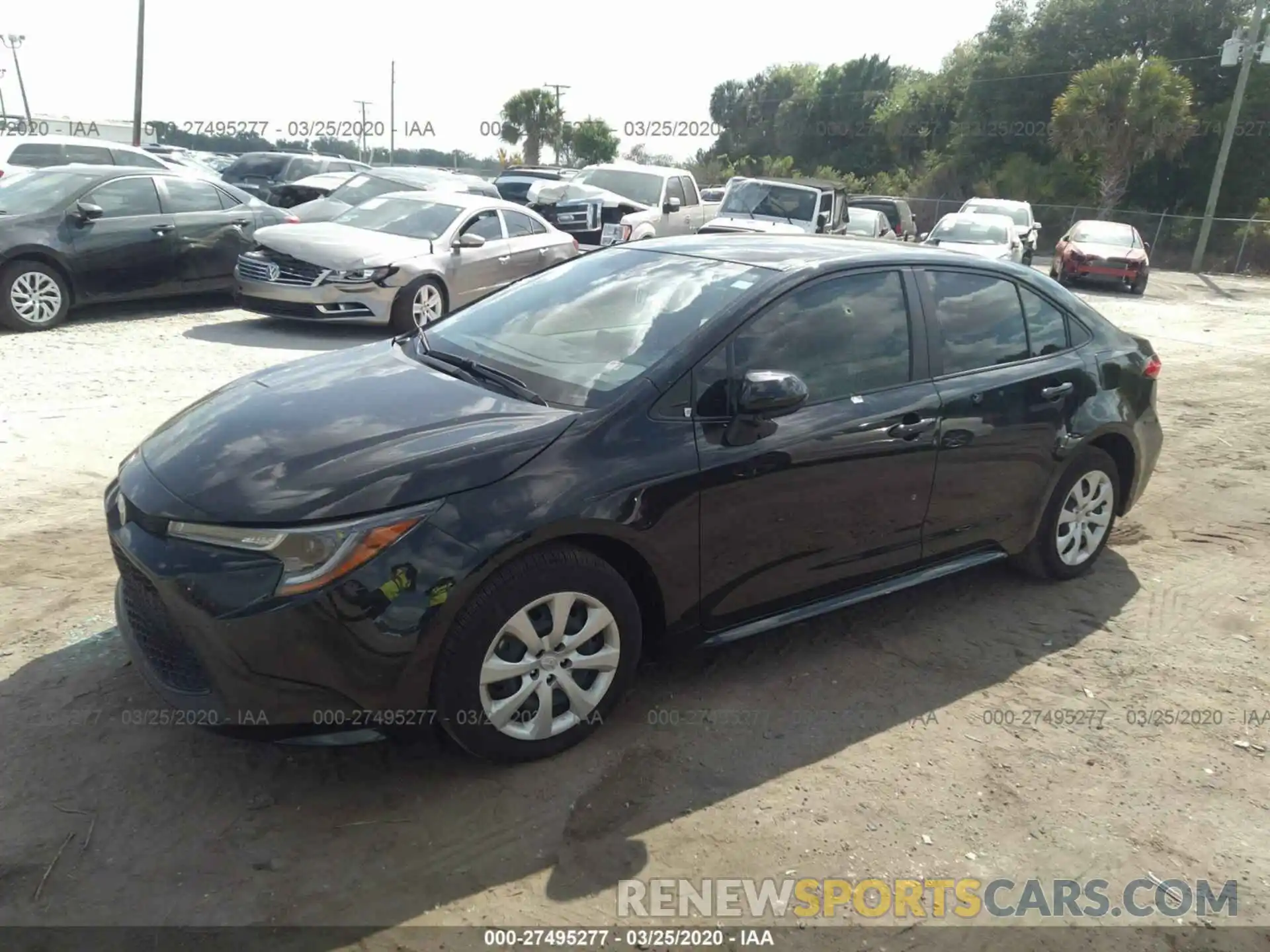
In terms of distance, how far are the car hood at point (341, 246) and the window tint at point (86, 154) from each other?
6.14 meters

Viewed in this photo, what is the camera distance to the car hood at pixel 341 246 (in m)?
10.1

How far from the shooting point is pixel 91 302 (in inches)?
392

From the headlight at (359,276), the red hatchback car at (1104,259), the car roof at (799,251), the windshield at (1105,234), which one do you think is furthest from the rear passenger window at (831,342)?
the windshield at (1105,234)

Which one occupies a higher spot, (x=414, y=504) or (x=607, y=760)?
(x=414, y=504)

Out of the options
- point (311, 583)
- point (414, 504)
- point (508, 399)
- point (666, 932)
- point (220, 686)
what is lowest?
point (666, 932)

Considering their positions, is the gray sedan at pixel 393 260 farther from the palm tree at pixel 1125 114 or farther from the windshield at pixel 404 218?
the palm tree at pixel 1125 114

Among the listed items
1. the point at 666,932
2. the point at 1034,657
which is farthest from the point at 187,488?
the point at 1034,657

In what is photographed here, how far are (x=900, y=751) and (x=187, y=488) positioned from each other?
2576 mm

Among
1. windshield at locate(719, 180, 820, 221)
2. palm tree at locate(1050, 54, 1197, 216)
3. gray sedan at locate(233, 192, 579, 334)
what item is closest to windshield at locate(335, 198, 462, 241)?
gray sedan at locate(233, 192, 579, 334)

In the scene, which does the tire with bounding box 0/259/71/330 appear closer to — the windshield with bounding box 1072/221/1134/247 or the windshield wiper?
the windshield wiper

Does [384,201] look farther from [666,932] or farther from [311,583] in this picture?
[666,932]

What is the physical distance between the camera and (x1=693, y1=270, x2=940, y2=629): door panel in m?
3.72

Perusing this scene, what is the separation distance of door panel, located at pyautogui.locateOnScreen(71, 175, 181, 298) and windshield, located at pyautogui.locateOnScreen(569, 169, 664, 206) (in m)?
8.28

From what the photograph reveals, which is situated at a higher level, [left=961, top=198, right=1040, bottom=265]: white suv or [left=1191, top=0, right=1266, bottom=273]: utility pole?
[left=1191, top=0, right=1266, bottom=273]: utility pole
